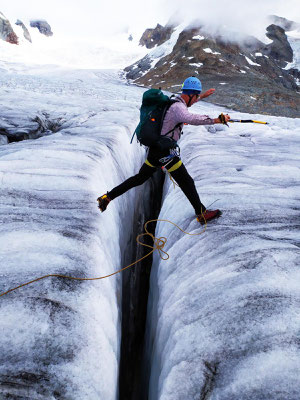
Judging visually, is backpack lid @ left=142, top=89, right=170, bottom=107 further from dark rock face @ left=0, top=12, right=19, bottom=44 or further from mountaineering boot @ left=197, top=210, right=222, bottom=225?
dark rock face @ left=0, top=12, right=19, bottom=44

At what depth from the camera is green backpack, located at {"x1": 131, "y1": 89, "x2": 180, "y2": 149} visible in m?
2.82

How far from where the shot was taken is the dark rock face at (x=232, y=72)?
2294 cm

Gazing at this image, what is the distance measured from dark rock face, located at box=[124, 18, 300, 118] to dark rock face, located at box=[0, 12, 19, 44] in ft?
179

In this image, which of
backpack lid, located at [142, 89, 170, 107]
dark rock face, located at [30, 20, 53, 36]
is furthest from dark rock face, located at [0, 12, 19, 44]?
backpack lid, located at [142, 89, 170, 107]

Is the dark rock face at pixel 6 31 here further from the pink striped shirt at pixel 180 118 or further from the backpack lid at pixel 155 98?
the pink striped shirt at pixel 180 118

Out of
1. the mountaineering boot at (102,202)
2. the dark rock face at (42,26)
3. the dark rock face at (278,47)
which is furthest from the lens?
the dark rock face at (42,26)

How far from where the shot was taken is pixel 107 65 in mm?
57969

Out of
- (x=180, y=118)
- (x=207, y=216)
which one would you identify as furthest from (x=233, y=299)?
(x=180, y=118)

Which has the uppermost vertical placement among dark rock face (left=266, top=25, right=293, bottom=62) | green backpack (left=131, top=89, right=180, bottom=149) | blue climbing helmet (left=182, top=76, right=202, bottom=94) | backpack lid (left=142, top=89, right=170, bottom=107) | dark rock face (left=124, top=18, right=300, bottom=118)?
dark rock face (left=266, top=25, right=293, bottom=62)

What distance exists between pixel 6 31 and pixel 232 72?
73650mm

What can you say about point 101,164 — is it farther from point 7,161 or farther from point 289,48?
point 289,48

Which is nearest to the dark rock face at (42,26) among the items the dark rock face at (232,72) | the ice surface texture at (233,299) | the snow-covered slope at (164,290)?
the dark rock face at (232,72)

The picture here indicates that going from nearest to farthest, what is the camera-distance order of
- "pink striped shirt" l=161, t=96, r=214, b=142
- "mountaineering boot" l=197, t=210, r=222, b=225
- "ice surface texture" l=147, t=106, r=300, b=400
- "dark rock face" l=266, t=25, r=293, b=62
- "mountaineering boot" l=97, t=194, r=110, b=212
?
"ice surface texture" l=147, t=106, r=300, b=400 → "pink striped shirt" l=161, t=96, r=214, b=142 → "mountaineering boot" l=197, t=210, r=222, b=225 → "mountaineering boot" l=97, t=194, r=110, b=212 → "dark rock face" l=266, t=25, r=293, b=62

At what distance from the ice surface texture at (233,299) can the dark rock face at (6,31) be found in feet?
312
